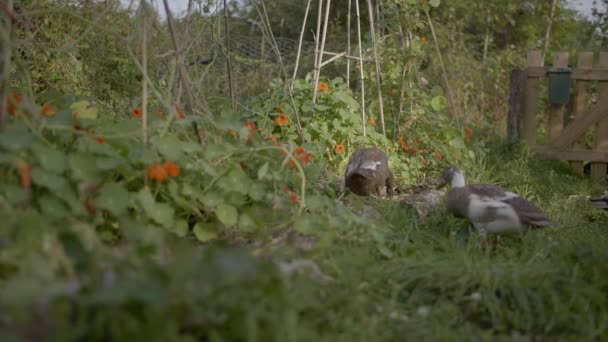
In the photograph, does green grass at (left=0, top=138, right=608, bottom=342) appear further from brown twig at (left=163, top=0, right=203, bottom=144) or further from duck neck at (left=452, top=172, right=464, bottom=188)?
brown twig at (left=163, top=0, right=203, bottom=144)

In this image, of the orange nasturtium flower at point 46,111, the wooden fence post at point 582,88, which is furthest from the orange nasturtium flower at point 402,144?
the orange nasturtium flower at point 46,111

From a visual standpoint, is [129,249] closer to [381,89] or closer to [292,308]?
[292,308]

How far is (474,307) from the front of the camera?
8.01 feet

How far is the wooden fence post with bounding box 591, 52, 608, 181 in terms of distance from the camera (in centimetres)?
622

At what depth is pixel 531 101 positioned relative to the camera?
645 cm

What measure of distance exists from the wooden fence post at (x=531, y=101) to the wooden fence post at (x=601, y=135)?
0.59 meters

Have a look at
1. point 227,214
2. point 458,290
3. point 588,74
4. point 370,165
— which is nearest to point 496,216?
point 458,290

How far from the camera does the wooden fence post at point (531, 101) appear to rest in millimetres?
6418

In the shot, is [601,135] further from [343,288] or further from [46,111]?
[46,111]

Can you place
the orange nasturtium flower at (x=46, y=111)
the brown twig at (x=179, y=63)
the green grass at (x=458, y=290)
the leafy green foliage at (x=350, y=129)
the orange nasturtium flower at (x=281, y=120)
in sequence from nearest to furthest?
1. the green grass at (x=458, y=290)
2. the orange nasturtium flower at (x=46, y=111)
3. the brown twig at (x=179, y=63)
4. the orange nasturtium flower at (x=281, y=120)
5. the leafy green foliage at (x=350, y=129)

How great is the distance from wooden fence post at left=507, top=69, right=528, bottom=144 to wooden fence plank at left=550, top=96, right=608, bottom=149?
0.37 metres

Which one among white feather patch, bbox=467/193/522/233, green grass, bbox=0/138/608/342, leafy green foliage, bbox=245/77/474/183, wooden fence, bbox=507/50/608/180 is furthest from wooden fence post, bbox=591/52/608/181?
white feather patch, bbox=467/193/522/233

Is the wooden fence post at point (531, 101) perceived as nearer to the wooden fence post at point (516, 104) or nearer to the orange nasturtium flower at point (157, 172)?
the wooden fence post at point (516, 104)

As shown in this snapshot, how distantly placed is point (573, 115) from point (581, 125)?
342mm
